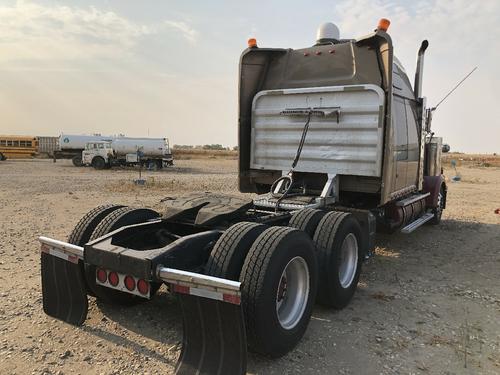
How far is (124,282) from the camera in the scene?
3.54 meters

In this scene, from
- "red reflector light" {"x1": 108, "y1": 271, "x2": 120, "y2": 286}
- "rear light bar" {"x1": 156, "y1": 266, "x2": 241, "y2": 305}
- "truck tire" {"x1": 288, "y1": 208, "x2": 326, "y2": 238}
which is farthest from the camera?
"truck tire" {"x1": 288, "y1": 208, "x2": 326, "y2": 238}

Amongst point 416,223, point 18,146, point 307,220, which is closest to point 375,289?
point 307,220

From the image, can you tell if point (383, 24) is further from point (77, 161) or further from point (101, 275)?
point (77, 161)

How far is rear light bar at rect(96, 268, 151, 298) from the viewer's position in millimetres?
3415

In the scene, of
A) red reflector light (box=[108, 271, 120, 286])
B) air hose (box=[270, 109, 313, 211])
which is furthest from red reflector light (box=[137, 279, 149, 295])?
air hose (box=[270, 109, 313, 211])

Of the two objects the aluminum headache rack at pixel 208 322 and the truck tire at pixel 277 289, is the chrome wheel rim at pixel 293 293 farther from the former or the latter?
the aluminum headache rack at pixel 208 322

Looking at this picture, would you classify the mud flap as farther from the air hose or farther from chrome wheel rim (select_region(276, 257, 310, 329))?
the air hose

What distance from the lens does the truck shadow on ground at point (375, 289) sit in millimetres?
3879

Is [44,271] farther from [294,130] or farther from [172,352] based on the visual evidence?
[294,130]

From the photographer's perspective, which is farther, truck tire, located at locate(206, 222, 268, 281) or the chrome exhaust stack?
the chrome exhaust stack

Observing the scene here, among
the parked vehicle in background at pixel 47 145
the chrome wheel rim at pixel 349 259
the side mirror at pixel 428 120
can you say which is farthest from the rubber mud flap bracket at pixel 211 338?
the parked vehicle in background at pixel 47 145

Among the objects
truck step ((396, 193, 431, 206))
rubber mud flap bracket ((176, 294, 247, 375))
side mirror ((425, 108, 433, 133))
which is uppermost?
side mirror ((425, 108, 433, 133))

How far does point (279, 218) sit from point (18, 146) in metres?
47.0

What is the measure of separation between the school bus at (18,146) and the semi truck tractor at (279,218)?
145 feet
